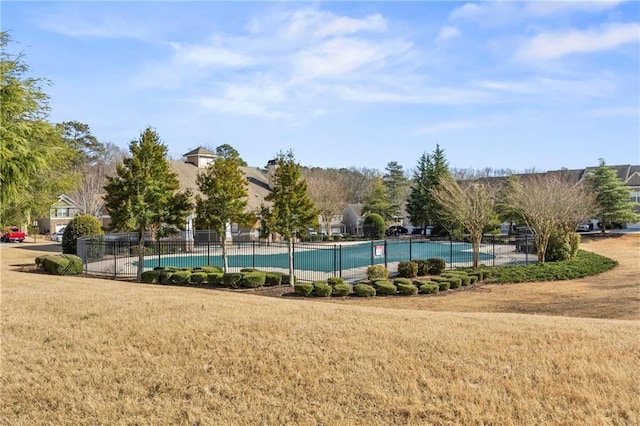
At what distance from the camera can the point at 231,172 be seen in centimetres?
2112

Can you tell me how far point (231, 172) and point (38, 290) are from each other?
10.0m

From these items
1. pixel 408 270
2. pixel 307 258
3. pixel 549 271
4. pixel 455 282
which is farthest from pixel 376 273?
pixel 307 258

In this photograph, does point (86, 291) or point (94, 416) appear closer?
point (94, 416)

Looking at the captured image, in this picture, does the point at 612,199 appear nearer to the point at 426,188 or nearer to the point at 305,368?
the point at 426,188

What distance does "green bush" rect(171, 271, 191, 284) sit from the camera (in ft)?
61.0

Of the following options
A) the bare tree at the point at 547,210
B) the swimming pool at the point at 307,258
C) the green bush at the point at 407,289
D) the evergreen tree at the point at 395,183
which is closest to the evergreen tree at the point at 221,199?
the swimming pool at the point at 307,258

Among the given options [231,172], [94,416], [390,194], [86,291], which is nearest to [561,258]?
[231,172]

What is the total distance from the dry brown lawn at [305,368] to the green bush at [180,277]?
8.76m

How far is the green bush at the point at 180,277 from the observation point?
18.6 m

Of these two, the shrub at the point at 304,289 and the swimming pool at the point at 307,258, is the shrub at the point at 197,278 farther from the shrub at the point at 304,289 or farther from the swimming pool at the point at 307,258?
the swimming pool at the point at 307,258

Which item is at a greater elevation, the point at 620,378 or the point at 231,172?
the point at 231,172

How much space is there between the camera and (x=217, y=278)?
1852 centimetres

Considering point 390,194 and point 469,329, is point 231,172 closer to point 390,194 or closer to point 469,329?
point 469,329

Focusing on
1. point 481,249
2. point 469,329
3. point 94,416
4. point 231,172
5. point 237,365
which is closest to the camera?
point 94,416
